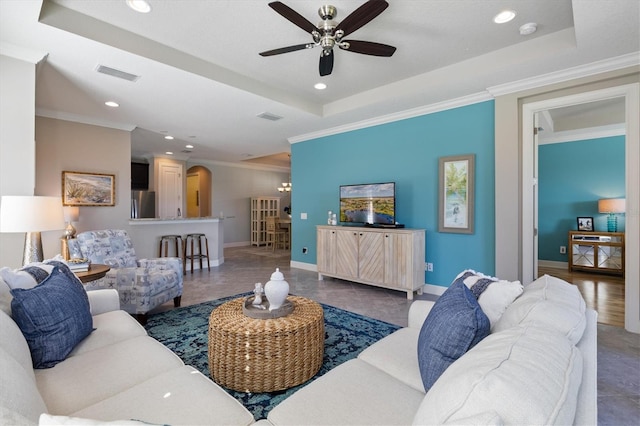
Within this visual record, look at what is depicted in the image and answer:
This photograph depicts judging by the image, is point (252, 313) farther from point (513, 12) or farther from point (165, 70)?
point (513, 12)

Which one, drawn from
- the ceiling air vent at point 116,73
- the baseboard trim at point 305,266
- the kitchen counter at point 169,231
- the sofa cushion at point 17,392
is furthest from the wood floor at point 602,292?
the kitchen counter at point 169,231

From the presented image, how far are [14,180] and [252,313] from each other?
2.62 metres

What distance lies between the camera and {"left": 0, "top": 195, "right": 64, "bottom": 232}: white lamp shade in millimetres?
2371

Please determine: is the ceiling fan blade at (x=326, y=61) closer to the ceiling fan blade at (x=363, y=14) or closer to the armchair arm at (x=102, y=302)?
the ceiling fan blade at (x=363, y=14)

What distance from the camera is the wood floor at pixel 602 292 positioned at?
11.1 ft

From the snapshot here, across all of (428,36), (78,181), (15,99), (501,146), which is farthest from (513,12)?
(78,181)

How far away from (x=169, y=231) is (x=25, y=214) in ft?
11.3

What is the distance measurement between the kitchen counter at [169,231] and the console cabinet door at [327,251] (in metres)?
2.59

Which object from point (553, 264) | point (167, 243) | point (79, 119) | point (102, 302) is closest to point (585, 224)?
point (553, 264)

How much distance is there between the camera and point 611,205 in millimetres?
5277

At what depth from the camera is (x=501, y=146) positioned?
11.9 feet

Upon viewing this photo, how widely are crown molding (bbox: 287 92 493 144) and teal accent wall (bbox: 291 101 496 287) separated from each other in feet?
0.21

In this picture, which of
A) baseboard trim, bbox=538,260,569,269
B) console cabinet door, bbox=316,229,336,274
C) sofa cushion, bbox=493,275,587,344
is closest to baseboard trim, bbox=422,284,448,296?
console cabinet door, bbox=316,229,336,274

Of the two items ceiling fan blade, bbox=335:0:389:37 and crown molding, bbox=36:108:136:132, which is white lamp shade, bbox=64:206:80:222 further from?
ceiling fan blade, bbox=335:0:389:37
